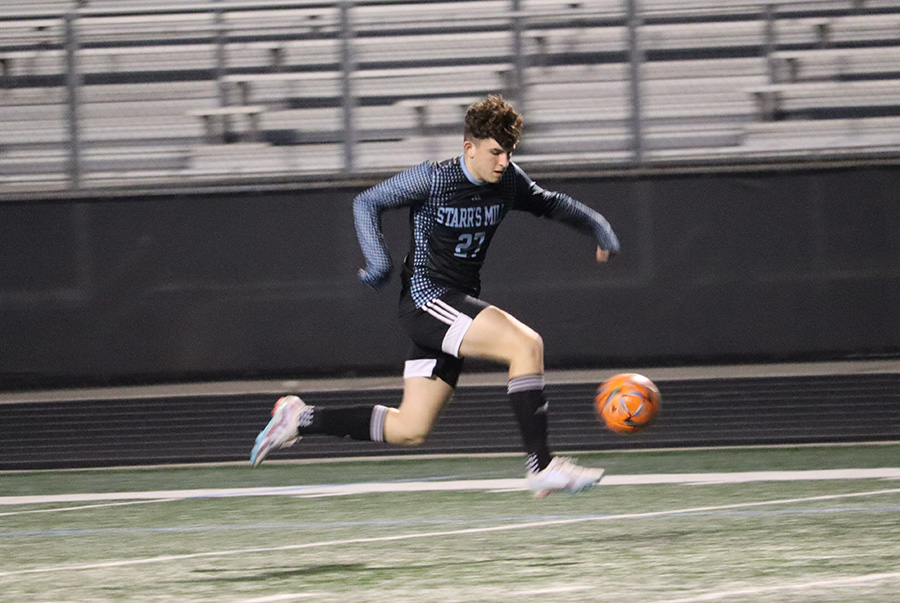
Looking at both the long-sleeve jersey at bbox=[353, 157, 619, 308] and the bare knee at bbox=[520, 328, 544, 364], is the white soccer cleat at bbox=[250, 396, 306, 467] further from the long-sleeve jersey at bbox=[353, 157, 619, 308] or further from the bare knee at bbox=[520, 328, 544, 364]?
the bare knee at bbox=[520, 328, 544, 364]

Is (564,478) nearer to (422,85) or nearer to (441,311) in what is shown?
(441,311)

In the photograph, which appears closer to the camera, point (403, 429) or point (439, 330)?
point (439, 330)

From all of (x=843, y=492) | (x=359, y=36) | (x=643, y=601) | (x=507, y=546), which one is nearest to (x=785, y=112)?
(x=359, y=36)

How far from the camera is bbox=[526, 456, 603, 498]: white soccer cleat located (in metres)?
5.41

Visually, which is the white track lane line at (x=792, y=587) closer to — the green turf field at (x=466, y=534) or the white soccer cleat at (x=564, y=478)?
the green turf field at (x=466, y=534)

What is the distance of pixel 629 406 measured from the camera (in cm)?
596

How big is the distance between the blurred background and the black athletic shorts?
14.8 feet

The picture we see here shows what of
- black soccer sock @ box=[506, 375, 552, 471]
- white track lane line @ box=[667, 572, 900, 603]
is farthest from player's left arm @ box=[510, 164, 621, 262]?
white track lane line @ box=[667, 572, 900, 603]

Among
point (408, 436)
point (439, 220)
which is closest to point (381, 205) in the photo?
point (439, 220)

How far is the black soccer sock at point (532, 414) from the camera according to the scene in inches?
218

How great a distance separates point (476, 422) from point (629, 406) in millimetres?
3195

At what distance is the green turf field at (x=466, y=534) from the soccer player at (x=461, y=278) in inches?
18.0

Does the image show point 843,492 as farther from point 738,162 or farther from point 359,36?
point 359,36

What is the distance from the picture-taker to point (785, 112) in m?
10.4
